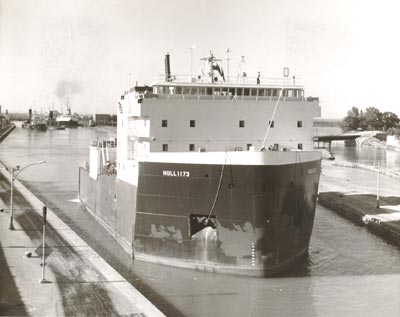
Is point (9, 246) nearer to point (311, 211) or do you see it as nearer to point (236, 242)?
point (236, 242)

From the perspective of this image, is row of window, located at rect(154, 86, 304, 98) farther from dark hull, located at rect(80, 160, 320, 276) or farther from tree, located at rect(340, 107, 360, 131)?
tree, located at rect(340, 107, 360, 131)

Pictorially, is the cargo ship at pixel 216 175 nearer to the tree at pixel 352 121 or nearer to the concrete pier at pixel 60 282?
the concrete pier at pixel 60 282

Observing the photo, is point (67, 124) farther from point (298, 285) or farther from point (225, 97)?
point (298, 285)

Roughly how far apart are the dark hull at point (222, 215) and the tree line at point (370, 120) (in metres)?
124

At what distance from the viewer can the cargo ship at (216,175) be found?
15242 millimetres

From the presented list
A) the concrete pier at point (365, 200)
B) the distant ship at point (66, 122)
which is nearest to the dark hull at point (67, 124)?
the distant ship at point (66, 122)

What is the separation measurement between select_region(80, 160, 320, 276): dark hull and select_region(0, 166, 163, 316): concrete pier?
2182mm

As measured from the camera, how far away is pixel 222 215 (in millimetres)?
15422

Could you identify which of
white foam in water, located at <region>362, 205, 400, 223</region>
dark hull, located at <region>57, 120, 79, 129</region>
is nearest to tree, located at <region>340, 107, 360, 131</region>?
dark hull, located at <region>57, 120, 79, 129</region>

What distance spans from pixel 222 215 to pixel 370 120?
423 feet

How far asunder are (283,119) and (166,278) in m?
7.61

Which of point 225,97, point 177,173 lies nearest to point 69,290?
point 177,173

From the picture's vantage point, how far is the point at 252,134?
1878cm

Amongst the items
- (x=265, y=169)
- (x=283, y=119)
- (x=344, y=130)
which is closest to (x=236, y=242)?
(x=265, y=169)
